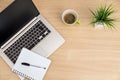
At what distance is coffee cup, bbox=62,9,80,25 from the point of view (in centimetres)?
151

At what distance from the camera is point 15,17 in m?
1.47

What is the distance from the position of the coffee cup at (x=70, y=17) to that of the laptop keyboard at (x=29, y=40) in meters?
0.11

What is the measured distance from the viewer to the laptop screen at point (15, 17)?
4.70ft

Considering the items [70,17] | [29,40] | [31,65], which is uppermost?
[70,17]

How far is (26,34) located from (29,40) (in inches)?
1.5

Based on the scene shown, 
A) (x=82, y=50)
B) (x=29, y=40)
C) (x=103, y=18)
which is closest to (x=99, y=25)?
(x=103, y=18)

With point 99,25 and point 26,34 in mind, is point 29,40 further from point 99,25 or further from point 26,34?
point 99,25

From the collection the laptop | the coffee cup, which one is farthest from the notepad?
the coffee cup

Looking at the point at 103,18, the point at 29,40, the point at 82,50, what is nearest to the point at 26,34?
the point at 29,40

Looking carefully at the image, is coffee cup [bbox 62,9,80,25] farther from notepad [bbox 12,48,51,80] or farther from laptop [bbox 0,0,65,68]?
notepad [bbox 12,48,51,80]

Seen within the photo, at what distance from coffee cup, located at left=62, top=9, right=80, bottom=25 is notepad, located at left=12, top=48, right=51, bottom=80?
0.77 ft

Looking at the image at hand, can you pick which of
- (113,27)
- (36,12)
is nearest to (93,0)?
(113,27)

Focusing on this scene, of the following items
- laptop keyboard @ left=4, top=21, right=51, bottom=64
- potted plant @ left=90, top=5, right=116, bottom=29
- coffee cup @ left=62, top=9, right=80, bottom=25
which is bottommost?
laptop keyboard @ left=4, top=21, right=51, bottom=64

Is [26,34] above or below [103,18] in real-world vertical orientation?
below
